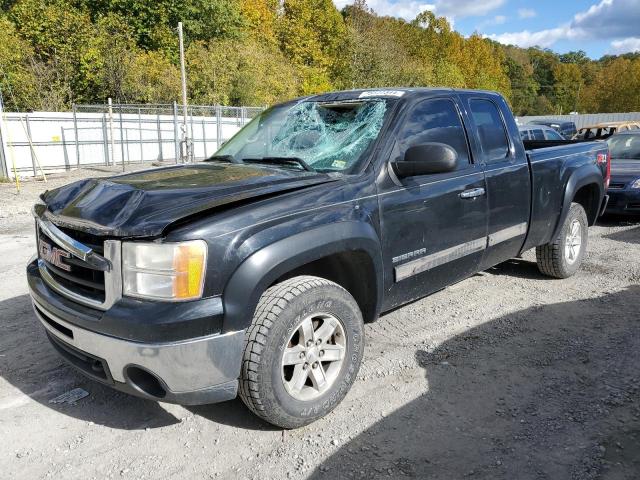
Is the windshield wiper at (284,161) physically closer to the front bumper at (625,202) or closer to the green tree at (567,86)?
the front bumper at (625,202)

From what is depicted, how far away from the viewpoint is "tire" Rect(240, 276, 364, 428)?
2666mm

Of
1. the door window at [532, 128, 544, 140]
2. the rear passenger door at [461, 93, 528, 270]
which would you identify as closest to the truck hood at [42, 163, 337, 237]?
the rear passenger door at [461, 93, 528, 270]

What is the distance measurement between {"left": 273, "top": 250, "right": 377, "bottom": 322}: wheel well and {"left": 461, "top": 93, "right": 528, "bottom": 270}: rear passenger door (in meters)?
1.39

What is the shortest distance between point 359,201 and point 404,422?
132cm

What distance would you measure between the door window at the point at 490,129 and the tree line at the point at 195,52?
Answer: 23784 millimetres

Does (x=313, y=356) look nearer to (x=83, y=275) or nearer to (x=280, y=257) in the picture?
(x=280, y=257)

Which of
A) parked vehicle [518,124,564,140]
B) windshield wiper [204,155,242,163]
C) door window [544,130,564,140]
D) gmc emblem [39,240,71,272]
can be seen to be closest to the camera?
gmc emblem [39,240,71,272]

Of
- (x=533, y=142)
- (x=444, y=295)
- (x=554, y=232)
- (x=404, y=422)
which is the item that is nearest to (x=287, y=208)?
(x=404, y=422)

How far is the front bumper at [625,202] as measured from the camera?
28.0ft

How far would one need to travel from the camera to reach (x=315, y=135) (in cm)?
377

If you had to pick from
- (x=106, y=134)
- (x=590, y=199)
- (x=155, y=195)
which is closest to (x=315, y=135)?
(x=155, y=195)

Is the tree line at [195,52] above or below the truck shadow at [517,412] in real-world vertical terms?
above

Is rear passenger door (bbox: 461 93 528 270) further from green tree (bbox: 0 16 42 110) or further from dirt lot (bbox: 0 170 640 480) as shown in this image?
green tree (bbox: 0 16 42 110)

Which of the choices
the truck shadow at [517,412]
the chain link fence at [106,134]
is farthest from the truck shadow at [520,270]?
the chain link fence at [106,134]
